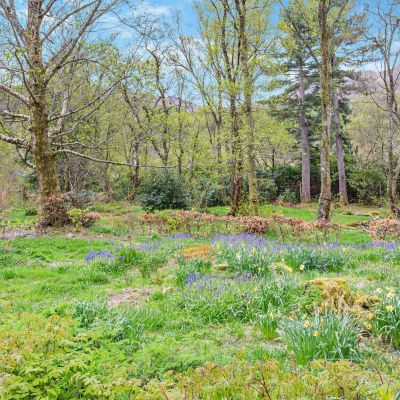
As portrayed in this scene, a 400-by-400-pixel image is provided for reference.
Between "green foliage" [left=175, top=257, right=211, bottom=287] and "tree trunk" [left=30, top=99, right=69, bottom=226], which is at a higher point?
"tree trunk" [left=30, top=99, right=69, bottom=226]

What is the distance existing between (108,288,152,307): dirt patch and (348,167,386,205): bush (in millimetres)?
22117

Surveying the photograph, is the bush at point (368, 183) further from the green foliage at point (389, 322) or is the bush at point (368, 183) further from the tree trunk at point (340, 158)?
the green foliage at point (389, 322)

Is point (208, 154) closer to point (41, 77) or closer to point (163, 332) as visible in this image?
point (41, 77)

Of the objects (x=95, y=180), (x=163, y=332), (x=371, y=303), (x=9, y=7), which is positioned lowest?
(x=163, y=332)

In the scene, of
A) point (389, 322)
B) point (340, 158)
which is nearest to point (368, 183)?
point (340, 158)

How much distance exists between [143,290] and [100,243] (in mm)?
4761

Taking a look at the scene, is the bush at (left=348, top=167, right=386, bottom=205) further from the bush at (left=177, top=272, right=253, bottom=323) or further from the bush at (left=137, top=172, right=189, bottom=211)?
the bush at (left=177, top=272, right=253, bottom=323)

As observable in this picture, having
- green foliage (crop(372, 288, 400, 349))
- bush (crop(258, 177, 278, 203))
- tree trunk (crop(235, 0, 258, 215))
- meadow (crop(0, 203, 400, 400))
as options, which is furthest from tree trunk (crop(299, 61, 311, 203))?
green foliage (crop(372, 288, 400, 349))

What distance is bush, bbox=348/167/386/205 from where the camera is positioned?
24.6 meters

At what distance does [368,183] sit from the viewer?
2492 centimetres

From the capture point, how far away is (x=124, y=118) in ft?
78.9

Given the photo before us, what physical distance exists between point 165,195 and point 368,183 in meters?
14.1

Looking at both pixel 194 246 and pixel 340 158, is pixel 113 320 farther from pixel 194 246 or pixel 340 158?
pixel 340 158

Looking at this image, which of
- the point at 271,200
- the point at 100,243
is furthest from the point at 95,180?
the point at 100,243
